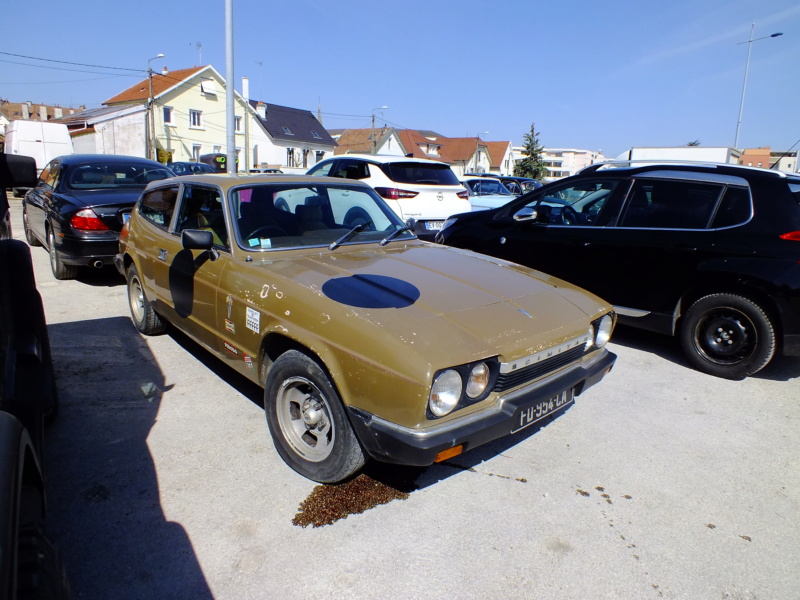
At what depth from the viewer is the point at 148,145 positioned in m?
36.8

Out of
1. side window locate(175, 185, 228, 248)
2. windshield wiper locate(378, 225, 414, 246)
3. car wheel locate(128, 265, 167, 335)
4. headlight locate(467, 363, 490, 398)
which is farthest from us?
car wheel locate(128, 265, 167, 335)

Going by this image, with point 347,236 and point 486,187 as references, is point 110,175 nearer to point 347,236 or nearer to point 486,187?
point 347,236

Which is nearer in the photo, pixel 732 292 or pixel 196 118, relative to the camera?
pixel 732 292

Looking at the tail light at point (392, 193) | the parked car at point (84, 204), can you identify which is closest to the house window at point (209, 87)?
the parked car at point (84, 204)

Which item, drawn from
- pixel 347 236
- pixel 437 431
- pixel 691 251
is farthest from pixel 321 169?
pixel 437 431

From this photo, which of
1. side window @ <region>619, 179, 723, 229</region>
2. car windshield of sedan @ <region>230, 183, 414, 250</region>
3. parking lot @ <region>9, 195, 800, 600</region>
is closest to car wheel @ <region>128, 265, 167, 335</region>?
parking lot @ <region>9, 195, 800, 600</region>

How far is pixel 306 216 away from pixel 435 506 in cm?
226

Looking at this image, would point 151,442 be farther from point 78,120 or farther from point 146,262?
point 78,120

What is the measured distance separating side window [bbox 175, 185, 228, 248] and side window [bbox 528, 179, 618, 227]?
3472 mm

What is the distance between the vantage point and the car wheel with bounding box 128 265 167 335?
5.00m

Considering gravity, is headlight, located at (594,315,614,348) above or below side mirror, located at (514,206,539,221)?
below

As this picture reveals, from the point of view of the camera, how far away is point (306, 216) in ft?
13.1

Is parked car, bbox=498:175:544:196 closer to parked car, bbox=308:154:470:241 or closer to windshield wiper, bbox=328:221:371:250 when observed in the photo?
parked car, bbox=308:154:470:241

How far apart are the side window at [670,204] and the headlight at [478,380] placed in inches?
130
